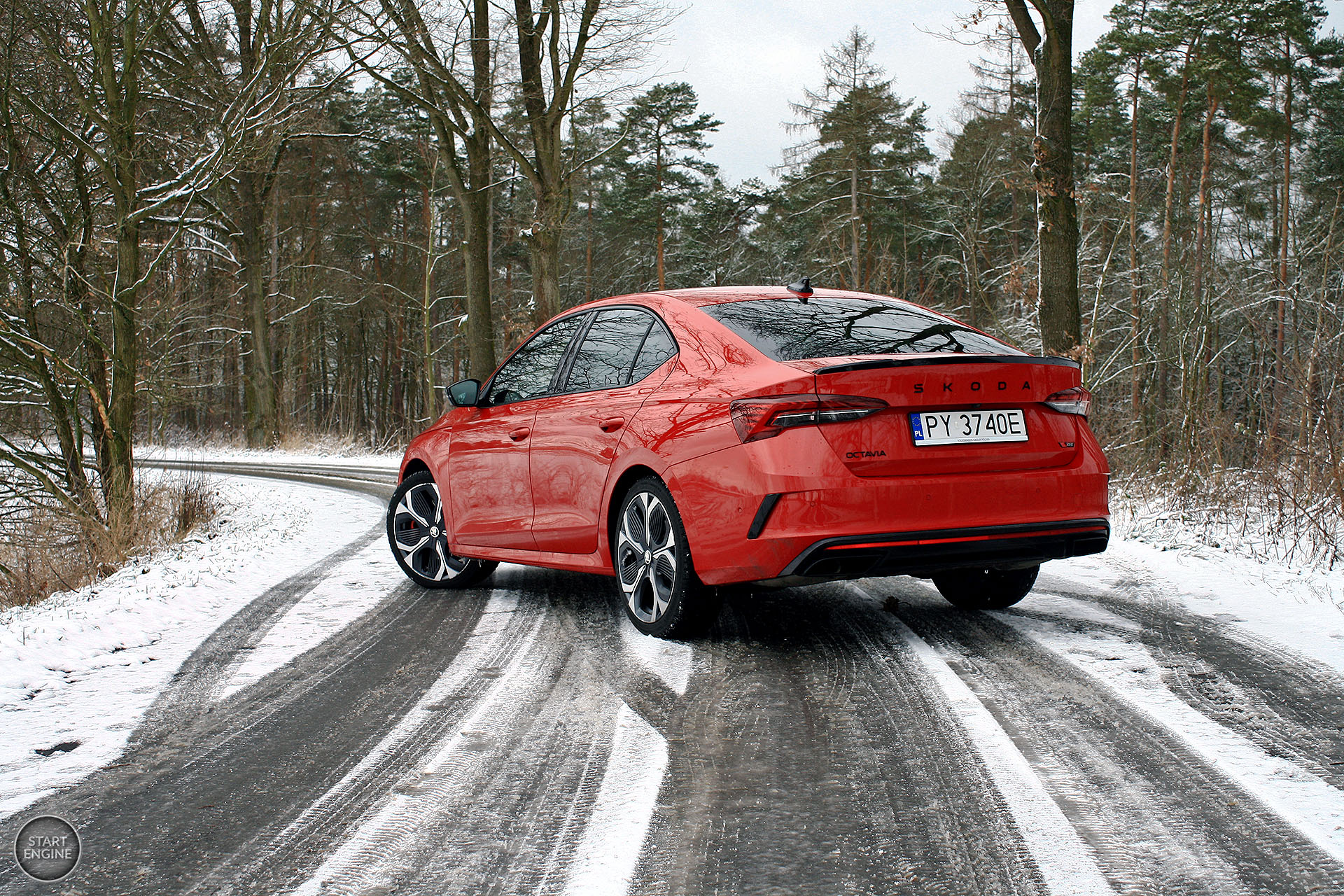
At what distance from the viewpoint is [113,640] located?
15.8 ft

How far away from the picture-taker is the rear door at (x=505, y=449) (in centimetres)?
551

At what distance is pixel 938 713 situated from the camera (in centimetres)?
335

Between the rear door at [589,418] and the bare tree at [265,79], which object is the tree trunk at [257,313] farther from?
the rear door at [589,418]

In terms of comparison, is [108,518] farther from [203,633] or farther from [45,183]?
[203,633]

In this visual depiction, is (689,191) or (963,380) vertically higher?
(689,191)

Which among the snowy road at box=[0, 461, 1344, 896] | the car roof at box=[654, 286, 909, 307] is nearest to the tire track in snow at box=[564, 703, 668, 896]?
the snowy road at box=[0, 461, 1344, 896]

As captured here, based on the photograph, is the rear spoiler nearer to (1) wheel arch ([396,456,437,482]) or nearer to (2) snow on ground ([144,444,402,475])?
(1) wheel arch ([396,456,437,482])

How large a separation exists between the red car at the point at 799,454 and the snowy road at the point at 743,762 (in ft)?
1.28

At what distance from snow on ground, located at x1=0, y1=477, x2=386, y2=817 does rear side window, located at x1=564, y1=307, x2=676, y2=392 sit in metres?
2.26

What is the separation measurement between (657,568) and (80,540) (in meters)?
6.74

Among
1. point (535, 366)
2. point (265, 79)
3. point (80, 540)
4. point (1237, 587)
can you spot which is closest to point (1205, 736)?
point (1237, 587)

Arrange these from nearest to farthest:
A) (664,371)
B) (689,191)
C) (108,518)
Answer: (664,371) → (108,518) → (689,191)

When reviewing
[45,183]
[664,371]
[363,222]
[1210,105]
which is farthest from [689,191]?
[664,371]

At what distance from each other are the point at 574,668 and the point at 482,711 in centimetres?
63
